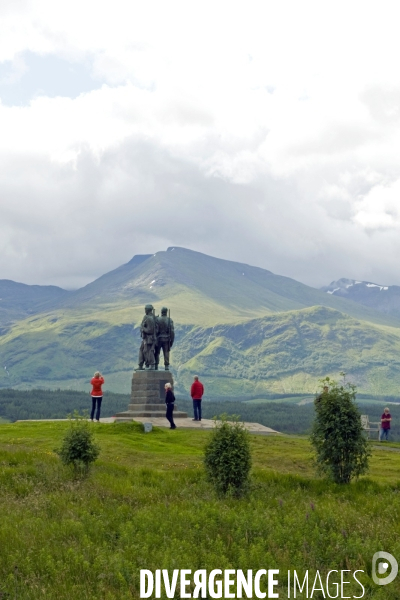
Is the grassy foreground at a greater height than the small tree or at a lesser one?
lesser

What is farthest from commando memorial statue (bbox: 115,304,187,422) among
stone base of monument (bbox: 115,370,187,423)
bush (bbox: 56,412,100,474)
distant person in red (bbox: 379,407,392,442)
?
bush (bbox: 56,412,100,474)

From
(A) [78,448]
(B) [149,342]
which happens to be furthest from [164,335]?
(A) [78,448]

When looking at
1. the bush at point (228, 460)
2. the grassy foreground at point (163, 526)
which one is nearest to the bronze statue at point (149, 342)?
the grassy foreground at point (163, 526)

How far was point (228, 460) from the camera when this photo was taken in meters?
19.7

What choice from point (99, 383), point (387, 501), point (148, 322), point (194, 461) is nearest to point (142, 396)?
point (148, 322)

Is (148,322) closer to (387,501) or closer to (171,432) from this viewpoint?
(171,432)

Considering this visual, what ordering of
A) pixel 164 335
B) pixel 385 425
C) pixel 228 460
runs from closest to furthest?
1. pixel 228 460
2. pixel 385 425
3. pixel 164 335

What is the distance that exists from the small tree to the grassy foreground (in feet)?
1.82

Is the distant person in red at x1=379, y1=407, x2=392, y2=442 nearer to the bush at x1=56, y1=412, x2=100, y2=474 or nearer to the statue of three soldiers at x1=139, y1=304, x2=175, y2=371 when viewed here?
the statue of three soldiers at x1=139, y1=304, x2=175, y2=371

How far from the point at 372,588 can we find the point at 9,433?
79.8ft

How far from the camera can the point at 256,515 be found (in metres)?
16.7

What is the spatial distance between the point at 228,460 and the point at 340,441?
3.77 m

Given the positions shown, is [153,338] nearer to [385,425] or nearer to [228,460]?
[385,425]

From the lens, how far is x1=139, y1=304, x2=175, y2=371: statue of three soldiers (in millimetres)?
51812
